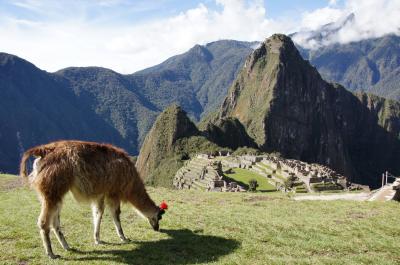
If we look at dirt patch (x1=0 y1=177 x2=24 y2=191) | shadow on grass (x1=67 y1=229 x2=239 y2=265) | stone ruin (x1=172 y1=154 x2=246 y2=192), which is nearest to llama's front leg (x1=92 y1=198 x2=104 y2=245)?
shadow on grass (x1=67 y1=229 x2=239 y2=265)

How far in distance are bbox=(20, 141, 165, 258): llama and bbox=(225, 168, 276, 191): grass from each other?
54.3 meters

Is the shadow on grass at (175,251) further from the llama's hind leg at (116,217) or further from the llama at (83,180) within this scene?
the llama at (83,180)

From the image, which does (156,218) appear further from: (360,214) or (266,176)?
(266,176)

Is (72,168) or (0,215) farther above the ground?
(72,168)

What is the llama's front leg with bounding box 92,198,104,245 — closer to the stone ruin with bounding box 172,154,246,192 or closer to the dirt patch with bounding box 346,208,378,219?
the dirt patch with bounding box 346,208,378,219

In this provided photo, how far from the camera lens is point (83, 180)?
11188 mm

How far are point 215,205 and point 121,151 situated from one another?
877 centimetres

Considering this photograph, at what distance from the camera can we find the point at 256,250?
1187 cm

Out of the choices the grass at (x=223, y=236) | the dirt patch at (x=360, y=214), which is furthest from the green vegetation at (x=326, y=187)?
the dirt patch at (x=360, y=214)

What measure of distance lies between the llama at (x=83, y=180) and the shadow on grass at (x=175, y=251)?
912mm

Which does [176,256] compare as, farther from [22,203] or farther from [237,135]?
[237,135]

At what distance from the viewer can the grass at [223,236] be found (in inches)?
433

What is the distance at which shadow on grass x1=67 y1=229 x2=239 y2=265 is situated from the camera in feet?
35.2

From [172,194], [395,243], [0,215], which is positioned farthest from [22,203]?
[395,243]
